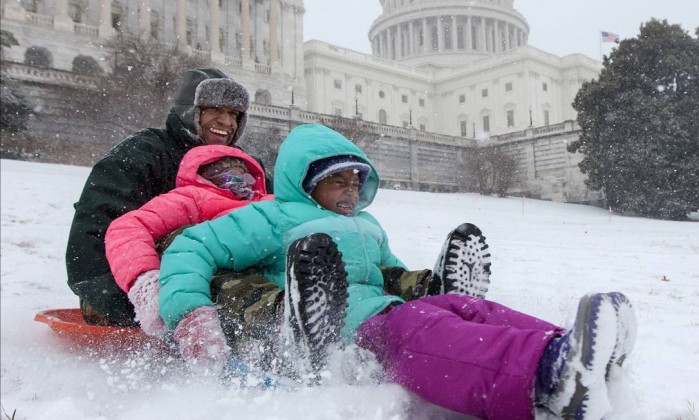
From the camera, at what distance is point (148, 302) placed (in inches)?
90.8

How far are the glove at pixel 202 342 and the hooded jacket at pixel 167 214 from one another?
0.46 metres

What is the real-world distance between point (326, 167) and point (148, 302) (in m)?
0.96

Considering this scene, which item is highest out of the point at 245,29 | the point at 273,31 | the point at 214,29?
the point at 273,31

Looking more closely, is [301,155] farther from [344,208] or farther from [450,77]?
[450,77]

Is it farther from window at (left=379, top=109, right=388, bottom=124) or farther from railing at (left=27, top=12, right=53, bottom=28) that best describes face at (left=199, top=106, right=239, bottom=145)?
window at (left=379, top=109, right=388, bottom=124)

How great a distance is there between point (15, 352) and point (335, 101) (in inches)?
2017

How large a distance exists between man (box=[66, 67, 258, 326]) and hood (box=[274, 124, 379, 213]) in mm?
910

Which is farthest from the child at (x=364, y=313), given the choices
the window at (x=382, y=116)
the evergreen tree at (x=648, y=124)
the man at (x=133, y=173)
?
the window at (x=382, y=116)

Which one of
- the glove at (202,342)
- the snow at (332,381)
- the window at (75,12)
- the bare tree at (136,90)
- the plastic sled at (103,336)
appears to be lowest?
the snow at (332,381)

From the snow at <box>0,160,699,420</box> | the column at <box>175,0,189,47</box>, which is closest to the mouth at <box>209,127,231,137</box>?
the snow at <box>0,160,699,420</box>

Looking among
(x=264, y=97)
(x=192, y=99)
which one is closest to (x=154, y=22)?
(x=264, y=97)

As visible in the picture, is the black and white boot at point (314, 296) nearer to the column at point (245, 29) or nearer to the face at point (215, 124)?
the face at point (215, 124)

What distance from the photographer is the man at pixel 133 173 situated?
270 cm

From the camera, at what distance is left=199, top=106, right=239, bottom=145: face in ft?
11.7
